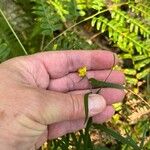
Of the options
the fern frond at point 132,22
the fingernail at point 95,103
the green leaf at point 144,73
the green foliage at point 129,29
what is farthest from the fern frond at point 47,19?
the fingernail at point 95,103

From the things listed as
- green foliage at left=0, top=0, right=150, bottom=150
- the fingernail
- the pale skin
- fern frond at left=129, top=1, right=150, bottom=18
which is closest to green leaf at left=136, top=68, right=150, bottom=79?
green foliage at left=0, top=0, right=150, bottom=150

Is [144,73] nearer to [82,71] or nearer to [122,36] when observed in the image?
[122,36]

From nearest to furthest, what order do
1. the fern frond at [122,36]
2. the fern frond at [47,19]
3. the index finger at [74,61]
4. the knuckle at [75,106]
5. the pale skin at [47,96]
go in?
the pale skin at [47,96]
the knuckle at [75,106]
the index finger at [74,61]
the fern frond at [47,19]
the fern frond at [122,36]

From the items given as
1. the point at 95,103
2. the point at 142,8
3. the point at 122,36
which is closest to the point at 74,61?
the point at 95,103

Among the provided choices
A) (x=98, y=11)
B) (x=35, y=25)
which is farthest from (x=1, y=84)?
(x=98, y=11)

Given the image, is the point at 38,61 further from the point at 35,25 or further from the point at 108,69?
the point at 35,25

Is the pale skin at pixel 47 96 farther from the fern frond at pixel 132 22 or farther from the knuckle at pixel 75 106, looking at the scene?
the fern frond at pixel 132 22

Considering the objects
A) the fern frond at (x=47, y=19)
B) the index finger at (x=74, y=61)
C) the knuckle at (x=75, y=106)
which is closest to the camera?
the knuckle at (x=75, y=106)
